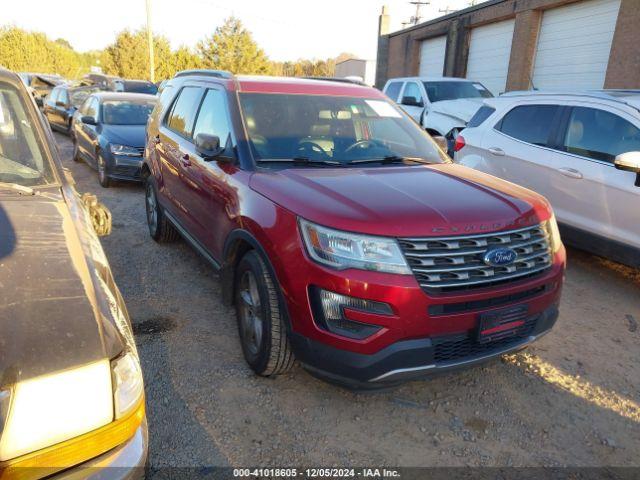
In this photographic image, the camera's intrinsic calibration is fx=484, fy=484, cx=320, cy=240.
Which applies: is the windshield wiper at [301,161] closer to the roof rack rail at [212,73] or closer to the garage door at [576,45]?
the roof rack rail at [212,73]

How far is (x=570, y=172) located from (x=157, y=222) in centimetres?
435

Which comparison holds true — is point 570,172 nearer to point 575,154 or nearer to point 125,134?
point 575,154

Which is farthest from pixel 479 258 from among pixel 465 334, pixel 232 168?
pixel 232 168

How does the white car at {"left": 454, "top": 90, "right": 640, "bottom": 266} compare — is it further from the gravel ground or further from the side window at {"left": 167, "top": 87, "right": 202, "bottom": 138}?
the side window at {"left": 167, "top": 87, "right": 202, "bottom": 138}

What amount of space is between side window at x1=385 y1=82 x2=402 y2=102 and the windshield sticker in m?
7.37

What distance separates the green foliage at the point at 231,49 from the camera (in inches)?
1331

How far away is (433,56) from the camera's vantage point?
20.9 meters

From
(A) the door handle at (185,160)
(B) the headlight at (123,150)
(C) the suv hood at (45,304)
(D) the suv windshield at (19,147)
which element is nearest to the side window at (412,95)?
(B) the headlight at (123,150)

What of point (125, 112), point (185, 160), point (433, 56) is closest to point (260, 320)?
point (185, 160)

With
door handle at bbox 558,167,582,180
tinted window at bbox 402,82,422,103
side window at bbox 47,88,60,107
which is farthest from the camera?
→ side window at bbox 47,88,60,107

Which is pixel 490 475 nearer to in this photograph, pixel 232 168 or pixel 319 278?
pixel 319 278

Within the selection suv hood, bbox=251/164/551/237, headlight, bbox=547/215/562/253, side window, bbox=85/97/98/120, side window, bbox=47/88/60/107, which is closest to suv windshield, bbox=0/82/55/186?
suv hood, bbox=251/164/551/237

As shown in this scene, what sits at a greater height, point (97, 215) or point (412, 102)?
point (412, 102)

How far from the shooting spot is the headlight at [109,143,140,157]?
26.3ft
